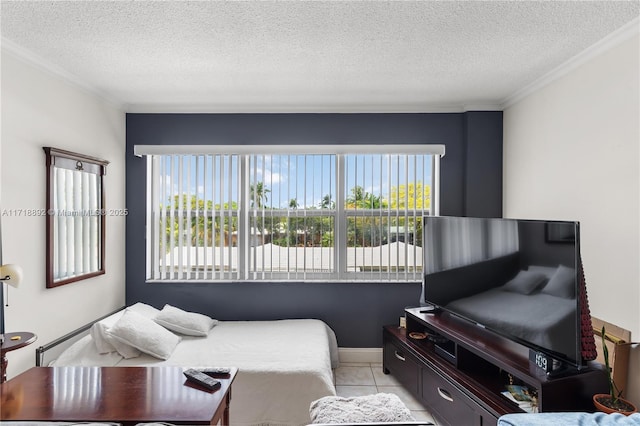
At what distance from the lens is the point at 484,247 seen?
8.52 ft

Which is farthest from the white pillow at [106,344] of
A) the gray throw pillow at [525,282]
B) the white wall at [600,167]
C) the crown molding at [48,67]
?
the white wall at [600,167]

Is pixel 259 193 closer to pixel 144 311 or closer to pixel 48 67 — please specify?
pixel 144 311

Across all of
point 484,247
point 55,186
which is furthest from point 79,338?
point 484,247

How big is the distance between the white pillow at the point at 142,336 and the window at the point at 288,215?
0.97 m

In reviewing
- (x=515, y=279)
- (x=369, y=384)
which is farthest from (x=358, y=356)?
(x=515, y=279)

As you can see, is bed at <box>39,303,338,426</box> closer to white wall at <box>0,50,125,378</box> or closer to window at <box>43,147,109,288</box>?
white wall at <box>0,50,125,378</box>

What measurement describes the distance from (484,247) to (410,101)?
1.63m

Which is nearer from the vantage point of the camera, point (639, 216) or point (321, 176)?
point (639, 216)

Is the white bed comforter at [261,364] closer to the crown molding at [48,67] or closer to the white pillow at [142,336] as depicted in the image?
the white pillow at [142,336]

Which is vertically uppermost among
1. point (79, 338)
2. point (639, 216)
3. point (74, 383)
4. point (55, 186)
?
point (55, 186)

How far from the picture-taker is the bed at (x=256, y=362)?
244cm

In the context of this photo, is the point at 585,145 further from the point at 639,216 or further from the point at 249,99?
the point at 249,99

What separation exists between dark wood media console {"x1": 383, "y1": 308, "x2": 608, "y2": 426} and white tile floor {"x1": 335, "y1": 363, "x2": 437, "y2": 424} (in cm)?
8

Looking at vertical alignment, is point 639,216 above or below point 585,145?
below
